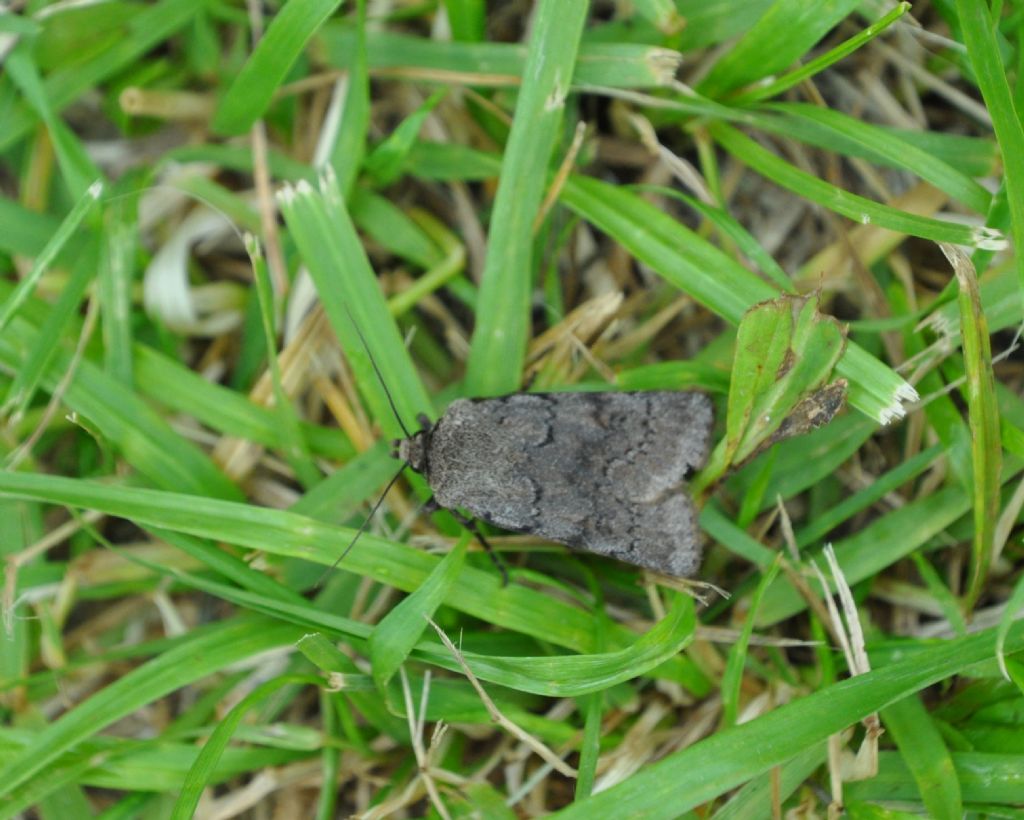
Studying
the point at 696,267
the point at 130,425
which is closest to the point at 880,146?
the point at 696,267

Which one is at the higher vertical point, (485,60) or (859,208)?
(485,60)

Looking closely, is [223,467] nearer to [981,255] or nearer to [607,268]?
[607,268]

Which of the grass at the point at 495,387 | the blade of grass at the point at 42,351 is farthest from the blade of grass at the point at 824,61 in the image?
the blade of grass at the point at 42,351

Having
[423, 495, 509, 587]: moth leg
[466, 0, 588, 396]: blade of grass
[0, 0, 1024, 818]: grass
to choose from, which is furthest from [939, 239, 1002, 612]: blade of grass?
[423, 495, 509, 587]: moth leg

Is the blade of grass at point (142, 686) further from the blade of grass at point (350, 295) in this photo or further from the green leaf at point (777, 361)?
the green leaf at point (777, 361)

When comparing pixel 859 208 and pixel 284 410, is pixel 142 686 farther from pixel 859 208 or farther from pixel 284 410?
pixel 859 208
